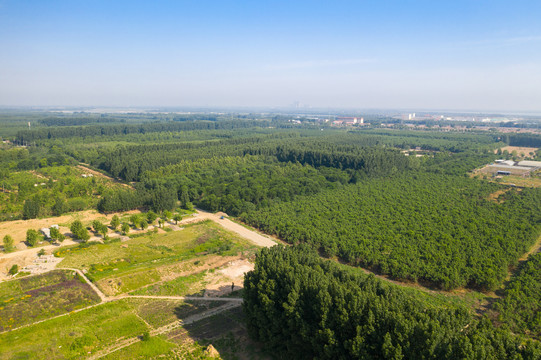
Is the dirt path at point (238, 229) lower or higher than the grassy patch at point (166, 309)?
higher

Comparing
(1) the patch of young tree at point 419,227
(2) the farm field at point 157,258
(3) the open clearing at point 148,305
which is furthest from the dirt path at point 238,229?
(1) the patch of young tree at point 419,227

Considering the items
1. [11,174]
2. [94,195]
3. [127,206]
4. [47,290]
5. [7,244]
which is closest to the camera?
[47,290]

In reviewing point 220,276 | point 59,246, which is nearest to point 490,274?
point 220,276

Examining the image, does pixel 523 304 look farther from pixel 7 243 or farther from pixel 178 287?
pixel 7 243

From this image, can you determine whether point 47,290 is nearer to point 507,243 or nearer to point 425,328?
point 425,328

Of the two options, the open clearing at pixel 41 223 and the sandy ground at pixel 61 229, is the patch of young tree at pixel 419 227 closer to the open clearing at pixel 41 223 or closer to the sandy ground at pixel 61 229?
the sandy ground at pixel 61 229

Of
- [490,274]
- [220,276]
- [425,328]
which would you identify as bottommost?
[220,276]
